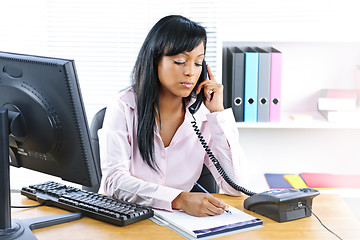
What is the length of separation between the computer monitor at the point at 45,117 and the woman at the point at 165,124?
36 centimetres

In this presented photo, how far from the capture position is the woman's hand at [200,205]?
5.02 ft

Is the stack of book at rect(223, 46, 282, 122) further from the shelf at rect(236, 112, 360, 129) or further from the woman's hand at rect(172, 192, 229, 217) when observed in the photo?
the woman's hand at rect(172, 192, 229, 217)

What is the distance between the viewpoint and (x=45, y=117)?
4.39ft

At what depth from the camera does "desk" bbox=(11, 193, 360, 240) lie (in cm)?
141

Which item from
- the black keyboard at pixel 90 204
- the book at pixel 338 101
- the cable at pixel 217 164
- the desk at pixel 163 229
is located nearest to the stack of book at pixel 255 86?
the book at pixel 338 101

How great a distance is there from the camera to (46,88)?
131cm

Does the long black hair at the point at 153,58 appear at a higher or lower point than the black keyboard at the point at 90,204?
higher

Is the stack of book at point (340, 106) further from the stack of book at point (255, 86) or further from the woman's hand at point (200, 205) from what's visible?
the woman's hand at point (200, 205)

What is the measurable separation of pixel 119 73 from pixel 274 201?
1.75 meters

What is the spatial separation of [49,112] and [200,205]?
0.53 metres

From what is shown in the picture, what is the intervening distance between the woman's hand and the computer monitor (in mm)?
319

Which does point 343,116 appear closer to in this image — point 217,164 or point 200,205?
point 217,164

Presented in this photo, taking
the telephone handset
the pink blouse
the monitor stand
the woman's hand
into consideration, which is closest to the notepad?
the woman's hand

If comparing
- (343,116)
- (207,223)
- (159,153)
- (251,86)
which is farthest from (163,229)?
(343,116)
